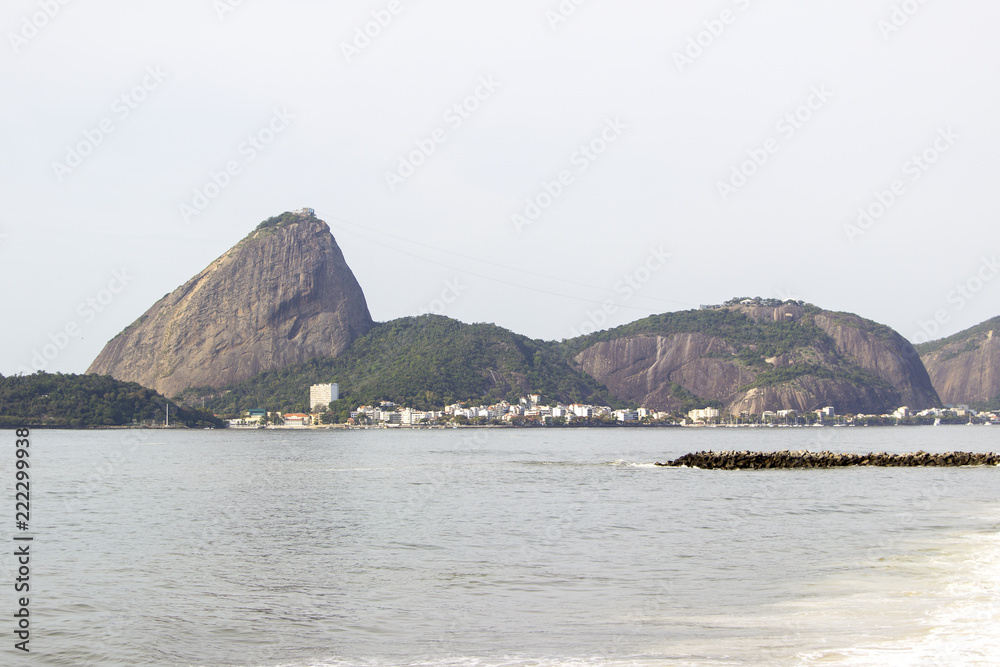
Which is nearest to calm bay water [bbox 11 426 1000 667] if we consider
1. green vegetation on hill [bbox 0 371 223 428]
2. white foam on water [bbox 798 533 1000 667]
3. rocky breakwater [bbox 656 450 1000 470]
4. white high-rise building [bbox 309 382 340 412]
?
white foam on water [bbox 798 533 1000 667]

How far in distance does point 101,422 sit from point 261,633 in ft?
496

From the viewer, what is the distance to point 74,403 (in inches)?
5733

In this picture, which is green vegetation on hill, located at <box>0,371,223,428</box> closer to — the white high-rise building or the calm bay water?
the white high-rise building

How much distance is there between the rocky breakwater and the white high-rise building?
468 feet

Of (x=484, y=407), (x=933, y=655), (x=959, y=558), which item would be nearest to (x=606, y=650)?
(x=933, y=655)

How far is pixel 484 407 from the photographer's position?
→ 642 ft

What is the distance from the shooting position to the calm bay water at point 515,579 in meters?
11.6

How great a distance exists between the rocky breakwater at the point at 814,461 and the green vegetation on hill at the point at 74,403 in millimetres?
118740

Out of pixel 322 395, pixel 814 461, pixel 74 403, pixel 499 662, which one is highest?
pixel 322 395

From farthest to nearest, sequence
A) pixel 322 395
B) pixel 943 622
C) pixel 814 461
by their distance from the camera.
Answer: pixel 322 395 < pixel 814 461 < pixel 943 622

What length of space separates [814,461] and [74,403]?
417 feet

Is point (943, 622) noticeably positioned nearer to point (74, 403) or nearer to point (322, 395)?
point (74, 403)

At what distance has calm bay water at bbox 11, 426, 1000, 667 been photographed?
11.6 m

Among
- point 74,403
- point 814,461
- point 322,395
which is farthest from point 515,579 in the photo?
point 322,395
